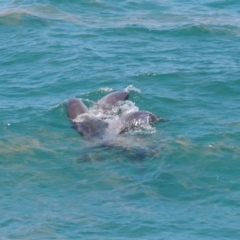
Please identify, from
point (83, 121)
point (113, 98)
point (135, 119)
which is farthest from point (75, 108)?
point (135, 119)

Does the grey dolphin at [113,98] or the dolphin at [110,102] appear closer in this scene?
the dolphin at [110,102]

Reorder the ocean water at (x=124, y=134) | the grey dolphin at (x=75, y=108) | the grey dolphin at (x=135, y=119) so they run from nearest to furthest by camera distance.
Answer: the ocean water at (x=124, y=134) < the grey dolphin at (x=135, y=119) < the grey dolphin at (x=75, y=108)

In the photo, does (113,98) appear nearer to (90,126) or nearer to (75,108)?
(75,108)

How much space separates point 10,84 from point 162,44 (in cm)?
509

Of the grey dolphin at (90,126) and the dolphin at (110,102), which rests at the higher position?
the dolphin at (110,102)

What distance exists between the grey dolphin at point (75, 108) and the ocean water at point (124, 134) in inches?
8.7

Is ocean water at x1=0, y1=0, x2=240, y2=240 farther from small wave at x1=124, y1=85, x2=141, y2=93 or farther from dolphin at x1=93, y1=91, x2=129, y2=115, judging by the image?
dolphin at x1=93, y1=91, x2=129, y2=115

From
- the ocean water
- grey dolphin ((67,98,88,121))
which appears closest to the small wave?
the ocean water

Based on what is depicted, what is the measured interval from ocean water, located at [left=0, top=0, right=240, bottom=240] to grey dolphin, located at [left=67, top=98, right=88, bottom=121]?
0.22 metres

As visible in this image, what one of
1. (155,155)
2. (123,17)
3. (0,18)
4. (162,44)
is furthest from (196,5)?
(155,155)

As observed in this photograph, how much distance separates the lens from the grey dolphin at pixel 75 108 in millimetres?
18922

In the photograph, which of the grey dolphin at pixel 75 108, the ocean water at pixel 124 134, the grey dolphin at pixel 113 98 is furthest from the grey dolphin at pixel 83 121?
the grey dolphin at pixel 113 98

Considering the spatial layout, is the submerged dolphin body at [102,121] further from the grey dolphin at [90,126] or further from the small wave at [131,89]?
the small wave at [131,89]

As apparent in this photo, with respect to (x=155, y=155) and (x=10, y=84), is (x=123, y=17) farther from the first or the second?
(x=155, y=155)
